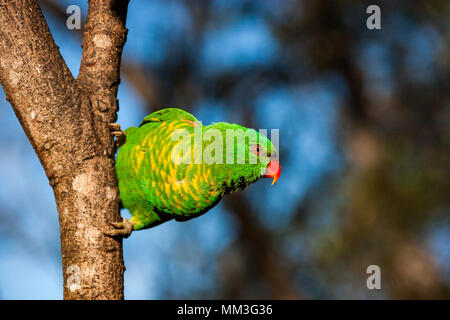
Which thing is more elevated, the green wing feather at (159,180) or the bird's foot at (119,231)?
the green wing feather at (159,180)

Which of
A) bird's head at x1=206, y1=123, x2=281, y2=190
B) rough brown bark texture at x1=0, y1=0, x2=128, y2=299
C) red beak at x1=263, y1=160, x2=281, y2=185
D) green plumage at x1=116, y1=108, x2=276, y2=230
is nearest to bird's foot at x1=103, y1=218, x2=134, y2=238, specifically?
rough brown bark texture at x1=0, y1=0, x2=128, y2=299

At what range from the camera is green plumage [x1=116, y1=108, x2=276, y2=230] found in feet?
9.40

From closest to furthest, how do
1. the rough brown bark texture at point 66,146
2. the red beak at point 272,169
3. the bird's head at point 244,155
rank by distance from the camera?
the rough brown bark texture at point 66,146 < the bird's head at point 244,155 < the red beak at point 272,169

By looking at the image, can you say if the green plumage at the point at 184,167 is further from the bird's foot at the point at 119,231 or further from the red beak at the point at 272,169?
the bird's foot at the point at 119,231

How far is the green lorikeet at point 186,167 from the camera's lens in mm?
2865

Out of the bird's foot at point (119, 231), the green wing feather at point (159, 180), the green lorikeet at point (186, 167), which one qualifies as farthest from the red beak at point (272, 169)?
the bird's foot at point (119, 231)

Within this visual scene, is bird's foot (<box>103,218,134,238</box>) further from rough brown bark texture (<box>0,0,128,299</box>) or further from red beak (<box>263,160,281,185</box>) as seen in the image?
red beak (<box>263,160,281,185</box>)

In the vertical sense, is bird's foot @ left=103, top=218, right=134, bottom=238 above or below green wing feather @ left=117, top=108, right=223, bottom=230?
below

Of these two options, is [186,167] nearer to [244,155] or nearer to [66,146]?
[244,155]

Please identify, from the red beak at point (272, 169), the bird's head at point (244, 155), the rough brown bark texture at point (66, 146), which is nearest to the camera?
the rough brown bark texture at point (66, 146)

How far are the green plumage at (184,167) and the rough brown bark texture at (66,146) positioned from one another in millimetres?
432

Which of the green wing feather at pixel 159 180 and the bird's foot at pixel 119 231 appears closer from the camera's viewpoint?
the bird's foot at pixel 119 231

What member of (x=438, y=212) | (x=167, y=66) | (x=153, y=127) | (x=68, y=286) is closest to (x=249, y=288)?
(x=438, y=212)

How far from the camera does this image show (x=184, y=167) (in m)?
2.91
